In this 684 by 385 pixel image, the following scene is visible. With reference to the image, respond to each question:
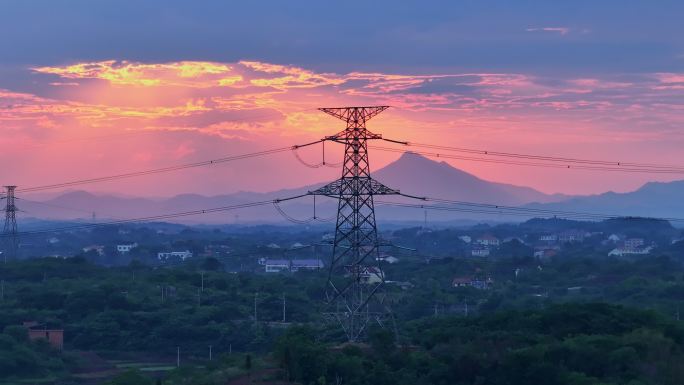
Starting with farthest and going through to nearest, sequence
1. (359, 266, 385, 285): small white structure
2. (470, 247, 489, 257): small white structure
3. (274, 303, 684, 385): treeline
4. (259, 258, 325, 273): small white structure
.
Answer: (470, 247, 489, 257): small white structure, (259, 258, 325, 273): small white structure, (359, 266, 385, 285): small white structure, (274, 303, 684, 385): treeline

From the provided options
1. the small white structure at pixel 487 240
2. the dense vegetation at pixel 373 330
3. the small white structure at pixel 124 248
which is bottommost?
the dense vegetation at pixel 373 330

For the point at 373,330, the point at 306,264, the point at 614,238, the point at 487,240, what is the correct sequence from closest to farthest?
1. the point at 373,330
2. the point at 306,264
3. the point at 614,238
4. the point at 487,240

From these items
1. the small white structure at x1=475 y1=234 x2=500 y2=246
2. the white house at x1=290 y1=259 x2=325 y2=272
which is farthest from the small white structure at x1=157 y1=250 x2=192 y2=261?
the small white structure at x1=475 y1=234 x2=500 y2=246

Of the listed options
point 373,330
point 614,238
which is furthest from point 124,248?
point 373,330

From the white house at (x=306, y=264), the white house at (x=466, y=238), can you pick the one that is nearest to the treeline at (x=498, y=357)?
the white house at (x=306, y=264)

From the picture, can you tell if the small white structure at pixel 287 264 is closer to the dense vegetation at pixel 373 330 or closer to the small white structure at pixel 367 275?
the dense vegetation at pixel 373 330

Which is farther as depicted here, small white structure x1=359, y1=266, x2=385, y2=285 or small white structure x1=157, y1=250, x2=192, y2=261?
small white structure x1=157, y1=250, x2=192, y2=261

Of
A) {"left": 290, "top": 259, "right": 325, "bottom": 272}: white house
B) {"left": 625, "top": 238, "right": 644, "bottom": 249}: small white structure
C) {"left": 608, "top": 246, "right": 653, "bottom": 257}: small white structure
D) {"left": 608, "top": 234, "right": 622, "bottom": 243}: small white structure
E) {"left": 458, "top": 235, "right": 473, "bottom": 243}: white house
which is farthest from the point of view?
{"left": 458, "top": 235, "right": 473, "bottom": 243}: white house

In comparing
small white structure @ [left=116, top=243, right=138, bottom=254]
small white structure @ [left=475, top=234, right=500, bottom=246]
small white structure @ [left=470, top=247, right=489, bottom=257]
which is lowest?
small white structure @ [left=470, top=247, right=489, bottom=257]

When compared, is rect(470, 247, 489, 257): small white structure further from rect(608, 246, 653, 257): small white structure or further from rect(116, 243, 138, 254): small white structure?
rect(116, 243, 138, 254): small white structure

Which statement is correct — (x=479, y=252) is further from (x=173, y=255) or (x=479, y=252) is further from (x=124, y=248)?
(x=124, y=248)

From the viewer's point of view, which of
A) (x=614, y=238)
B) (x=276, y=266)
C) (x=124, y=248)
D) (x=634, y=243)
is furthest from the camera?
(x=614, y=238)

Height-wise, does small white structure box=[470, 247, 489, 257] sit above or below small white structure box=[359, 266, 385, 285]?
below

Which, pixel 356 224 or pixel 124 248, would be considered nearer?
pixel 356 224
